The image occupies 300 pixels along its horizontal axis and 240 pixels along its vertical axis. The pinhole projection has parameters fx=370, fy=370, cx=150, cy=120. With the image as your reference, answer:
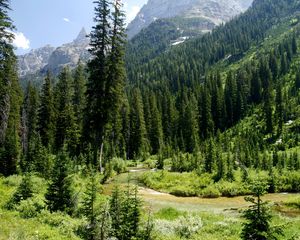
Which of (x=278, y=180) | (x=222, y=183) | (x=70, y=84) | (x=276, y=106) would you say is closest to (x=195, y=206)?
(x=222, y=183)

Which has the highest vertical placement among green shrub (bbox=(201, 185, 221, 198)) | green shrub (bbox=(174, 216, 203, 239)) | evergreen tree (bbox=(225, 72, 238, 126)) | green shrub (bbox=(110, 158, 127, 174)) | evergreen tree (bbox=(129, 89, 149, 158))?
evergreen tree (bbox=(225, 72, 238, 126))

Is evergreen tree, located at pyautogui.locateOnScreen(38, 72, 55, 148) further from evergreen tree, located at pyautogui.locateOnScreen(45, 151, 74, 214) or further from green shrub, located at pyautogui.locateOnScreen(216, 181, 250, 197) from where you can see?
evergreen tree, located at pyautogui.locateOnScreen(45, 151, 74, 214)

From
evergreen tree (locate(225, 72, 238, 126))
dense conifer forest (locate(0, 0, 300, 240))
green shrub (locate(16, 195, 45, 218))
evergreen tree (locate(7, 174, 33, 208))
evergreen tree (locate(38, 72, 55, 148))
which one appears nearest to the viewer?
dense conifer forest (locate(0, 0, 300, 240))

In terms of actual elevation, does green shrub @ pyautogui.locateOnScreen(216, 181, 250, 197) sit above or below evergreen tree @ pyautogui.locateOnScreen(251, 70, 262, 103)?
below

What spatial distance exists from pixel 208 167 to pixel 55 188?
26.7 m

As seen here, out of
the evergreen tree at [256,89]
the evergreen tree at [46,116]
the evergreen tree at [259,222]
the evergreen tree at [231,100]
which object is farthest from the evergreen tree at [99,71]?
the evergreen tree at [256,89]

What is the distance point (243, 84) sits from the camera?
113375 mm

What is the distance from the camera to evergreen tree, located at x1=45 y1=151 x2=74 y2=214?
729 inches

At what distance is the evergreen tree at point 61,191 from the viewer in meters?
18.5

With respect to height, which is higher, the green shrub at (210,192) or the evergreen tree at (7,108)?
the evergreen tree at (7,108)

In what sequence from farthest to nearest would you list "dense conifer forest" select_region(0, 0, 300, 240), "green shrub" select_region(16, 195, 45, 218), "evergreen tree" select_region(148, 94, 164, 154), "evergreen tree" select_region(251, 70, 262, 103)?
"evergreen tree" select_region(251, 70, 262, 103), "evergreen tree" select_region(148, 94, 164, 154), "green shrub" select_region(16, 195, 45, 218), "dense conifer forest" select_region(0, 0, 300, 240)

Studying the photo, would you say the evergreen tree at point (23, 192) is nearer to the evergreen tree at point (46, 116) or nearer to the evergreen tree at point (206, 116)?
the evergreen tree at point (46, 116)

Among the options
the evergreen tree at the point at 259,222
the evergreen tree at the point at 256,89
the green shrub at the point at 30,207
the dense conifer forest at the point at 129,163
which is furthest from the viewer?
the evergreen tree at the point at 256,89

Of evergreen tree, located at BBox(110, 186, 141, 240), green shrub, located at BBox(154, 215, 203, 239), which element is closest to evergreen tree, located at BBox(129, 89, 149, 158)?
green shrub, located at BBox(154, 215, 203, 239)
